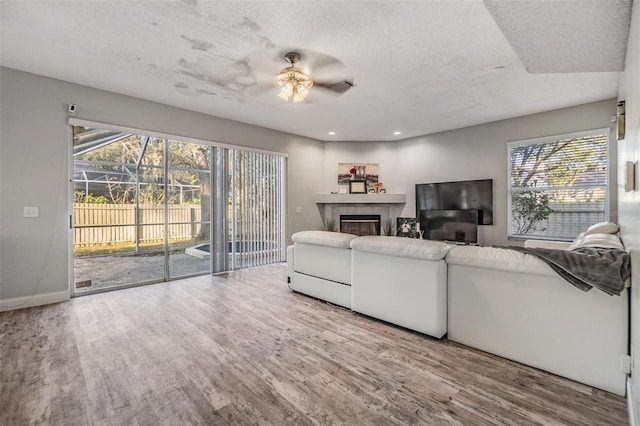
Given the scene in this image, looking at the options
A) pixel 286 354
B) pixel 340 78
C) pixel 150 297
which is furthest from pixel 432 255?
pixel 150 297

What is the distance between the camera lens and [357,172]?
21.9 feet

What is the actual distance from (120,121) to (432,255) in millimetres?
4237

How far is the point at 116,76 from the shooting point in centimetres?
332

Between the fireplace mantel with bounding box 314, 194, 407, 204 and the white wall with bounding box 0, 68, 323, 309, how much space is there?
3.68 metres

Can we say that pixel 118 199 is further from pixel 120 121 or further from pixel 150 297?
pixel 150 297

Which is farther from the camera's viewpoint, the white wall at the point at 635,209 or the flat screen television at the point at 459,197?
the flat screen television at the point at 459,197

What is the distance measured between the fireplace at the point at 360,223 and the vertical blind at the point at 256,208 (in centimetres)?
154

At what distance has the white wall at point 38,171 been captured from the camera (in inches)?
123

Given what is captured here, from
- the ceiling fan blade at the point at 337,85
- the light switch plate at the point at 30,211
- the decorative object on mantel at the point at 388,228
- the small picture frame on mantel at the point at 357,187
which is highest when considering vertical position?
the ceiling fan blade at the point at 337,85

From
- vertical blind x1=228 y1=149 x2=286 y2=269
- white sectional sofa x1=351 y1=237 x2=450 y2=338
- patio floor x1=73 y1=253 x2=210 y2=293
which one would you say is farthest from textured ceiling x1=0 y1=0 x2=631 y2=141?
patio floor x1=73 y1=253 x2=210 y2=293

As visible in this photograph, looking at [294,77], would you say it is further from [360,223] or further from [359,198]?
[360,223]

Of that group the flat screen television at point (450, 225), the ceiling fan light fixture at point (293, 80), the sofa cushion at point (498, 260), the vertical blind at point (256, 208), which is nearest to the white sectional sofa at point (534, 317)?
the sofa cushion at point (498, 260)

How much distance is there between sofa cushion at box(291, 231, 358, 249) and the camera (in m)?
3.01

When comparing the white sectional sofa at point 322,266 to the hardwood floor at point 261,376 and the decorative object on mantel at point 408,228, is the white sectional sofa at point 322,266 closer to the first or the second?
the hardwood floor at point 261,376
